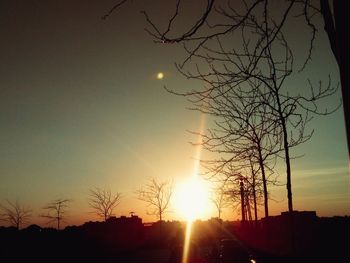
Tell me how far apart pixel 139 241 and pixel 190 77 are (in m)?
58.9

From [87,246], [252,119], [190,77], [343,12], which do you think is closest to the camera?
[343,12]

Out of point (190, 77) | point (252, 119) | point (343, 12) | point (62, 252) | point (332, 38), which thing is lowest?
point (62, 252)

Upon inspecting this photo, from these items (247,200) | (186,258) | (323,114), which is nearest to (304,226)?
(247,200)

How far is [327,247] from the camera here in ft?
91.9

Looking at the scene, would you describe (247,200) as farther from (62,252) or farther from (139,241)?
(139,241)

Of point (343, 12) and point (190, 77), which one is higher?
point (190, 77)

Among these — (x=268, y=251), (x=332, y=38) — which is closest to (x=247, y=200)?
(x=268, y=251)

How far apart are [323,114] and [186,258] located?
6.89 metres

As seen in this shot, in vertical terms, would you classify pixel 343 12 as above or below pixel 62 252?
above

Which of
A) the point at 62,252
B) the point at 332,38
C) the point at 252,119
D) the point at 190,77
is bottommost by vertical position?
the point at 62,252

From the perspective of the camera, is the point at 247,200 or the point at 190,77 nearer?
the point at 190,77

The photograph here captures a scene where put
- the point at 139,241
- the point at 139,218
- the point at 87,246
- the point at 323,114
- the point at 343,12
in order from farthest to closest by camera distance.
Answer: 1. the point at 139,218
2. the point at 139,241
3. the point at 87,246
4. the point at 323,114
5. the point at 343,12

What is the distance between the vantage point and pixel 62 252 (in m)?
34.5

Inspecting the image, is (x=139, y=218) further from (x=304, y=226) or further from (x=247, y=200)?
(x=247, y=200)
